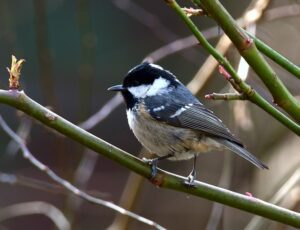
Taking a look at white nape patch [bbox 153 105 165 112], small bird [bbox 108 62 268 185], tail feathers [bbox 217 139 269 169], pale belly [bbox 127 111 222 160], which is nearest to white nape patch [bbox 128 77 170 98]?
small bird [bbox 108 62 268 185]

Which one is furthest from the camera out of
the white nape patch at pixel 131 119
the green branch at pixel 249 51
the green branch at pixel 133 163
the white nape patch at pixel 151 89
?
the white nape patch at pixel 151 89

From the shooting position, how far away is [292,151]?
3498 mm

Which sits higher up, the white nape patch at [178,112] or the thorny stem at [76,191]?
the white nape patch at [178,112]

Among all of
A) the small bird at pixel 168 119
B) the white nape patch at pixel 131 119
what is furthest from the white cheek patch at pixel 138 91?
the white nape patch at pixel 131 119

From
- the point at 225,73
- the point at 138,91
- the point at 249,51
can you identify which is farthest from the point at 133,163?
the point at 138,91

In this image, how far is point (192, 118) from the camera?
2660 millimetres

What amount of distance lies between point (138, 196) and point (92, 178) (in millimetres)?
3382

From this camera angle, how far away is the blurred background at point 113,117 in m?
3.05

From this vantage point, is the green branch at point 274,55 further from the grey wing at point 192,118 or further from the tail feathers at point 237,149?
the grey wing at point 192,118

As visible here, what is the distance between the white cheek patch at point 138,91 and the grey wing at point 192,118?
120mm

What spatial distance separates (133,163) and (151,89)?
1072 mm

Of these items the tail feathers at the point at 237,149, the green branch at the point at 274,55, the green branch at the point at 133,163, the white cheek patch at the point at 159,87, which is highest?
the green branch at the point at 274,55

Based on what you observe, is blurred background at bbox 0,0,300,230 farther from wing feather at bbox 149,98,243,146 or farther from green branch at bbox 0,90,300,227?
green branch at bbox 0,90,300,227

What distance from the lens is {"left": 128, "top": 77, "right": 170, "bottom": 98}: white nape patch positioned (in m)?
2.78
